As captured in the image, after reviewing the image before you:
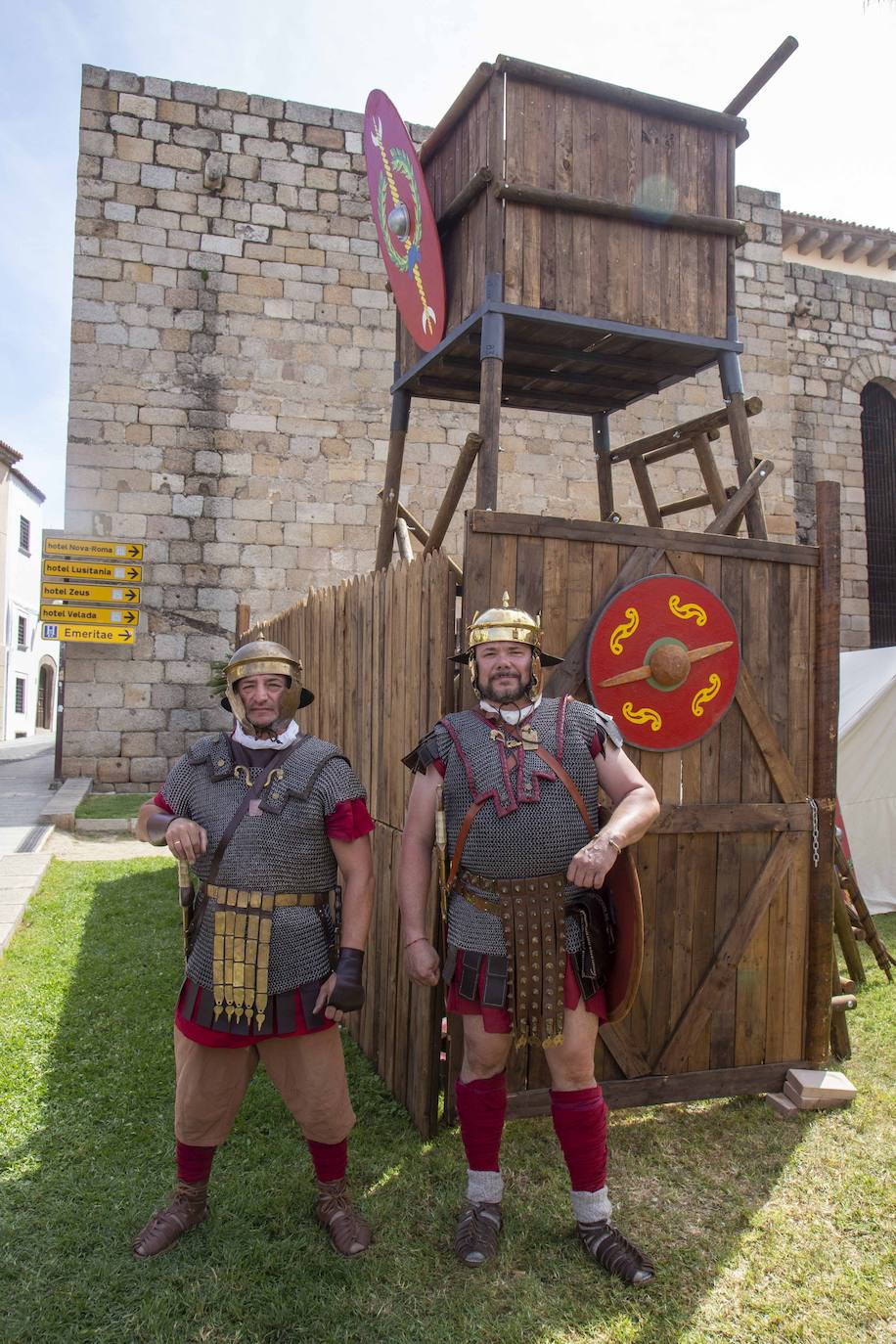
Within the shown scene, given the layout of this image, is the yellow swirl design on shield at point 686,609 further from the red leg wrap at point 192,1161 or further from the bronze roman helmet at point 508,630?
the red leg wrap at point 192,1161

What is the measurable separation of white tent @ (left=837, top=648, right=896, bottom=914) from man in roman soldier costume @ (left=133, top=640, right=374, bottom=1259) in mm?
5282

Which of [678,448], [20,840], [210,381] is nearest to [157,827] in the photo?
[678,448]

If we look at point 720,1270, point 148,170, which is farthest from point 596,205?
point 148,170

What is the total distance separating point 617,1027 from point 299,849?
5.05 ft

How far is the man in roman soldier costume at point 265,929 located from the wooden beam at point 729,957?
139 cm

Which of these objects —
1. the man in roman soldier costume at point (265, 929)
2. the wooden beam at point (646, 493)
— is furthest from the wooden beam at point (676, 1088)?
the wooden beam at point (646, 493)

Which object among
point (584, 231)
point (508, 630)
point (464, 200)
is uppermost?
point (464, 200)

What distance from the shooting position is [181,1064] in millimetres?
2697

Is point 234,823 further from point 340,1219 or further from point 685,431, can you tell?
point 685,431

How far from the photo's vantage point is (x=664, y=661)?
3.44 meters

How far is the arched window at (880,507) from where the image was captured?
14.1 m

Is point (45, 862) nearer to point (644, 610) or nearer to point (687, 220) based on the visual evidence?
point (644, 610)

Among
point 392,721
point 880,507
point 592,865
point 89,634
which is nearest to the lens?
point 592,865

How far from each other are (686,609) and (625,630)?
28cm
